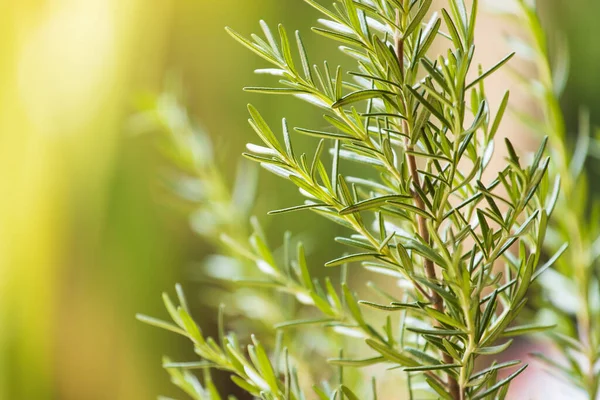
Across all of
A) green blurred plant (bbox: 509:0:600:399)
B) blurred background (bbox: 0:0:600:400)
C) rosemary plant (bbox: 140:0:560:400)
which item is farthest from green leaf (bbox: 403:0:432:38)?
blurred background (bbox: 0:0:600:400)

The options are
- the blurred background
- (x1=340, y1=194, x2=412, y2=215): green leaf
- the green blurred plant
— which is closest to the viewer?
(x1=340, y1=194, x2=412, y2=215): green leaf

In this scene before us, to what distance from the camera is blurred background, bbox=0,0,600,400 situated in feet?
2.54

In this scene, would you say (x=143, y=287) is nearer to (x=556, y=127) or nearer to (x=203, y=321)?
(x=203, y=321)

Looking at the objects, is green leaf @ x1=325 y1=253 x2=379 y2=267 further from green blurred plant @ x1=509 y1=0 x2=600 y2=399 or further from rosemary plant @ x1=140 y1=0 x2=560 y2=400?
green blurred plant @ x1=509 y1=0 x2=600 y2=399

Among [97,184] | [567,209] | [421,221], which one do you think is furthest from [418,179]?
[97,184]

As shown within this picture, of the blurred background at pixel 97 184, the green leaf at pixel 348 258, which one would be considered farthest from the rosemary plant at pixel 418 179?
the blurred background at pixel 97 184

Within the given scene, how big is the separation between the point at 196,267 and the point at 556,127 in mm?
667

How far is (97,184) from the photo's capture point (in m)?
0.85

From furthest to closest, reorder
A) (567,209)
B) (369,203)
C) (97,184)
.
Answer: (97,184), (567,209), (369,203)

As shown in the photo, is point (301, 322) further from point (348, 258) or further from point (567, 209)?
point (567, 209)

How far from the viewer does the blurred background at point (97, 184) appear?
0.77m

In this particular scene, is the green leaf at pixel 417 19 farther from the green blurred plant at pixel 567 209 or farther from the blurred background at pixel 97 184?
the blurred background at pixel 97 184

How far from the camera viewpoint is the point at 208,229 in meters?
0.30

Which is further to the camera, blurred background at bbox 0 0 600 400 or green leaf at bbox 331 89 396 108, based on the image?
blurred background at bbox 0 0 600 400
